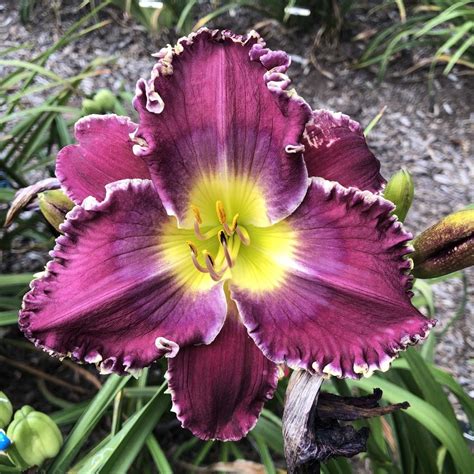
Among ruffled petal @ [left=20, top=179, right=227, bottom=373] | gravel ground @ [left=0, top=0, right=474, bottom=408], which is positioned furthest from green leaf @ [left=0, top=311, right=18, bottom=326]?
gravel ground @ [left=0, top=0, right=474, bottom=408]

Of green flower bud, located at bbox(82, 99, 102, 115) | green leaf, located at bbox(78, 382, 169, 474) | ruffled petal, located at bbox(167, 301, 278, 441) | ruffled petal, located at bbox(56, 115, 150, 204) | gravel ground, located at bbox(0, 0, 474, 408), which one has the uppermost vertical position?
ruffled petal, located at bbox(56, 115, 150, 204)

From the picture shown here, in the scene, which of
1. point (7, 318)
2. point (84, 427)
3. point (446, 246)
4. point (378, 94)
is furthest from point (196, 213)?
point (378, 94)

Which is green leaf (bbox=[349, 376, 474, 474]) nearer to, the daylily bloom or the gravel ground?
the daylily bloom

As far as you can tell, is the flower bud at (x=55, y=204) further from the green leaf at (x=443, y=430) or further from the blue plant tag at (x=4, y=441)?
the green leaf at (x=443, y=430)

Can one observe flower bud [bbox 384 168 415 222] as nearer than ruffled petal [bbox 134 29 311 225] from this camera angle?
No

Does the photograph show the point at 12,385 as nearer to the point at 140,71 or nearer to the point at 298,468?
the point at 298,468

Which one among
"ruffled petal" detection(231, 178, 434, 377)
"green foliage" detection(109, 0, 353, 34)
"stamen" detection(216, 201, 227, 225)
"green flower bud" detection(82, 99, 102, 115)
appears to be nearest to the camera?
"ruffled petal" detection(231, 178, 434, 377)
